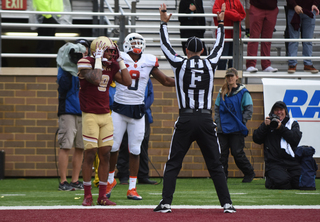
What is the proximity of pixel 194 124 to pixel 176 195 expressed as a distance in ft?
6.42

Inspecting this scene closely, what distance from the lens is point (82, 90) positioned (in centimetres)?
596

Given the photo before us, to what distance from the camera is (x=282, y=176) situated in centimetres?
780

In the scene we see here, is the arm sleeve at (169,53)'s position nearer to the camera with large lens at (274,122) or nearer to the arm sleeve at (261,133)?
the camera with large lens at (274,122)

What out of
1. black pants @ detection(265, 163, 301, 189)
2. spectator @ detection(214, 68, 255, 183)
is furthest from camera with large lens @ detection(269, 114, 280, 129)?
spectator @ detection(214, 68, 255, 183)

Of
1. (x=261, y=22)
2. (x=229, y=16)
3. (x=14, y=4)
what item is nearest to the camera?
(x=229, y=16)

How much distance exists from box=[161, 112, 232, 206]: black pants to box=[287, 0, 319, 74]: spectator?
5.86 metres

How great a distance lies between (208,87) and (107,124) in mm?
1285

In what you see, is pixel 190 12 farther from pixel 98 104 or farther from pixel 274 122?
pixel 98 104

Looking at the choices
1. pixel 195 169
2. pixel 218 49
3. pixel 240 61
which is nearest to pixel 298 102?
pixel 240 61

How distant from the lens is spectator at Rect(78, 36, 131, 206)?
577cm

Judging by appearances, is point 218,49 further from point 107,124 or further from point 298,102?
point 298,102

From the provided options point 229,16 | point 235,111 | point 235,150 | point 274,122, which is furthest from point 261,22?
point 274,122

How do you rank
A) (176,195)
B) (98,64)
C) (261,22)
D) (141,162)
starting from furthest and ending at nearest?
(261,22) < (141,162) < (176,195) < (98,64)

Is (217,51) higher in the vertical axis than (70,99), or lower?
higher
